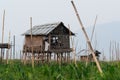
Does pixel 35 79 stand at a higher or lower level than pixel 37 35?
lower

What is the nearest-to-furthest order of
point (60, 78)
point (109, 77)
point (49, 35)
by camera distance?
point (109, 77), point (60, 78), point (49, 35)

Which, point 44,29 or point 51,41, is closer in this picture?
point 51,41

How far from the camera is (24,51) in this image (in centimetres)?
2906

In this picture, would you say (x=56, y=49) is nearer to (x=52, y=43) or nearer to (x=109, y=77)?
(x=52, y=43)

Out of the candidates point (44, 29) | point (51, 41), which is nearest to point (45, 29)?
point (44, 29)

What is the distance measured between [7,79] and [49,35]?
691 inches

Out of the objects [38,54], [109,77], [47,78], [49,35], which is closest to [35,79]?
[47,78]

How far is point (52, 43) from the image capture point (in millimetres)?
27828

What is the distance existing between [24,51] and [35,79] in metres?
19.4

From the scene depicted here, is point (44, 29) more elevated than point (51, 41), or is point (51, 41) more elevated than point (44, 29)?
point (44, 29)

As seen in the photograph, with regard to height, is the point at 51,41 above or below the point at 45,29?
below

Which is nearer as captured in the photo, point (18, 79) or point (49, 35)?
point (18, 79)

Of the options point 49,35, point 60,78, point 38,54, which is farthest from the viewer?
point 38,54

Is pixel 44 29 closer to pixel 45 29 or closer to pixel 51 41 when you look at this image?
pixel 45 29
